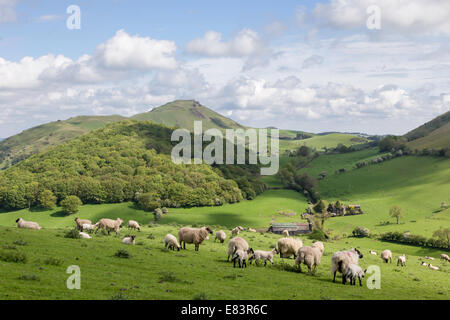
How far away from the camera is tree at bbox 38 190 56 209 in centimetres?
11394

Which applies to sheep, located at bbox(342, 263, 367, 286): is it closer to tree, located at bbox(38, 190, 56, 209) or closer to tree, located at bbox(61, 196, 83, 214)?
tree, located at bbox(61, 196, 83, 214)

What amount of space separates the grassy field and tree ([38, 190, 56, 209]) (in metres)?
95.0

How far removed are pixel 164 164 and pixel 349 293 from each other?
13327 cm

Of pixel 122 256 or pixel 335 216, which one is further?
pixel 335 216

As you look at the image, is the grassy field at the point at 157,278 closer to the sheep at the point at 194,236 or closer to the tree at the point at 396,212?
the sheep at the point at 194,236

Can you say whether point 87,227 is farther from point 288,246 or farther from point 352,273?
point 352,273

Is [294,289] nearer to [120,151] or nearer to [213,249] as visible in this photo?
[213,249]

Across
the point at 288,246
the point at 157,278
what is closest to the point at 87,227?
the point at 288,246

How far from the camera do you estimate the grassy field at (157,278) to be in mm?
16642

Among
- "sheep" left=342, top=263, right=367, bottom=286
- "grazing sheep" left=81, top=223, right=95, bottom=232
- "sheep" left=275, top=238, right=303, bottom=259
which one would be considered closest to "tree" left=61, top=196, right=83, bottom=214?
"grazing sheep" left=81, top=223, right=95, bottom=232

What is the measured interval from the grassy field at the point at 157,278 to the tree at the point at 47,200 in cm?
9504

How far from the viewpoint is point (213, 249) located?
1409 inches
